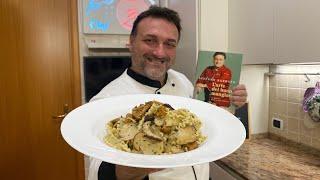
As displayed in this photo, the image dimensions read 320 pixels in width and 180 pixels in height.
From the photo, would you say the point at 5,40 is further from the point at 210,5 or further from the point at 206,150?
the point at 206,150

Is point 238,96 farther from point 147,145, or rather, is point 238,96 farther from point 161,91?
point 147,145

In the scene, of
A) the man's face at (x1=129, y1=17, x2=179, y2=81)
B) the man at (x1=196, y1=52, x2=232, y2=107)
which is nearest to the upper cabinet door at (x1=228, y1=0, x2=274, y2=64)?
the man at (x1=196, y1=52, x2=232, y2=107)

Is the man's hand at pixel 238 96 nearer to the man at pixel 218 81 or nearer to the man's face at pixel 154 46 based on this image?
the man at pixel 218 81

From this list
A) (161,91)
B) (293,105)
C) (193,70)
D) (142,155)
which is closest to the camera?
(142,155)

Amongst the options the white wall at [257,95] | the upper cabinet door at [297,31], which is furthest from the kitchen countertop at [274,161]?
the upper cabinet door at [297,31]

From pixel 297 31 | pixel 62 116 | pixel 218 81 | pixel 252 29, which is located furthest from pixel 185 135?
pixel 62 116

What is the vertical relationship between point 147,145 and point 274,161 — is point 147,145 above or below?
above
